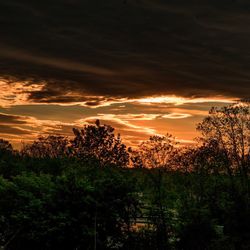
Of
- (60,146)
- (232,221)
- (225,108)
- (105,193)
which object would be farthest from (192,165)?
(60,146)

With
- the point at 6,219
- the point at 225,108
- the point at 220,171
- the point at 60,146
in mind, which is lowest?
the point at 6,219

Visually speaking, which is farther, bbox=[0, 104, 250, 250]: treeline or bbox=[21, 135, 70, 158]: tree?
bbox=[21, 135, 70, 158]: tree

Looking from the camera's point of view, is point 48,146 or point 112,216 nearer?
point 112,216

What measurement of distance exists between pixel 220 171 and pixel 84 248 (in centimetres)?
1081

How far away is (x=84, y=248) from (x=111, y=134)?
37.1 metres

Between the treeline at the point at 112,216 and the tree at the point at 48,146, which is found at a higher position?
the tree at the point at 48,146

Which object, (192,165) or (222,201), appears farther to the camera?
(192,165)

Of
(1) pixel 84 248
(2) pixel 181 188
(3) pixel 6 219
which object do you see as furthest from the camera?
(2) pixel 181 188

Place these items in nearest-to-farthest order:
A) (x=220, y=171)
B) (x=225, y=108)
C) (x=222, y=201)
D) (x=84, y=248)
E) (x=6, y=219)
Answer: (x=84, y=248)
(x=6, y=219)
(x=222, y=201)
(x=220, y=171)
(x=225, y=108)

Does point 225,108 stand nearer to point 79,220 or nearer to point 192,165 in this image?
point 192,165

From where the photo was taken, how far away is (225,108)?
82.3 feet

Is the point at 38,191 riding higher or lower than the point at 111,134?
lower

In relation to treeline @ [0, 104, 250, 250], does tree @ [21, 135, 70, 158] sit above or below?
above

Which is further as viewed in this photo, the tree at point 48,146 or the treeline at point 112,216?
the tree at point 48,146
